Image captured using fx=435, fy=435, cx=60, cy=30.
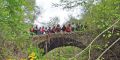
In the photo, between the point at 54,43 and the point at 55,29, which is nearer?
the point at 55,29

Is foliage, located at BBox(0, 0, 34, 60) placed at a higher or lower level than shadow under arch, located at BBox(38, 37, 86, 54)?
higher

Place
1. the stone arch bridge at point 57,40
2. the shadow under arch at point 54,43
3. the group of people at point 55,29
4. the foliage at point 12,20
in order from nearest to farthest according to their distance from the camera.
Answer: the foliage at point 12,20, the stone arch bridge at point 57,40, the group of people at point 55,29, the shadow under arch at point 54,43

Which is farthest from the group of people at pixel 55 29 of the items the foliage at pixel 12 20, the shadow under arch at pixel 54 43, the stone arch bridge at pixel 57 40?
the foliage at pixel 12 20

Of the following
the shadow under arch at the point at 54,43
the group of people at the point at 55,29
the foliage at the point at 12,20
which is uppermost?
the foliage at the point at 12,20

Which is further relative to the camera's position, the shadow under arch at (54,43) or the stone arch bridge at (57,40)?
the shadow under arch at (54,43)

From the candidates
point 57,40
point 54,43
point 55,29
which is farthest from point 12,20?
point 54,43

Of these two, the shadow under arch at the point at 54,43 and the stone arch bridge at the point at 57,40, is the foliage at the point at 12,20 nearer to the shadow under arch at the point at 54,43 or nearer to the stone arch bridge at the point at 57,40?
the stone arch bridge at the point at 57,40

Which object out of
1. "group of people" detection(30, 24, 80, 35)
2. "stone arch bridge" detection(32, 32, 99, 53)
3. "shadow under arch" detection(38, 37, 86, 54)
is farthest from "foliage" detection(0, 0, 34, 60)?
"shadow under arch" detection(38, 37, 86, 54)

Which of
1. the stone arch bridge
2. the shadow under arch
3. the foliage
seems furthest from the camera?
the shadow under arch

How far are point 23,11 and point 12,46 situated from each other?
2.32m

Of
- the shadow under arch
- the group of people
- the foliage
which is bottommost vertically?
the shadow under arch

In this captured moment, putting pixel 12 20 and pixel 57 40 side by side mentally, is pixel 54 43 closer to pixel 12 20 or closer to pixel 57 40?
pixel 57 40

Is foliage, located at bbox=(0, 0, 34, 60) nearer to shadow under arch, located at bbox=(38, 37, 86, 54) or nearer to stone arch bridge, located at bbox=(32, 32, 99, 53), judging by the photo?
stone arch bridge, located at bbox=(32, 32, 99, 53)

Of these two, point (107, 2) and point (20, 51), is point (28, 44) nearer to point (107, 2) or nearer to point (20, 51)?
point (20, 51)
